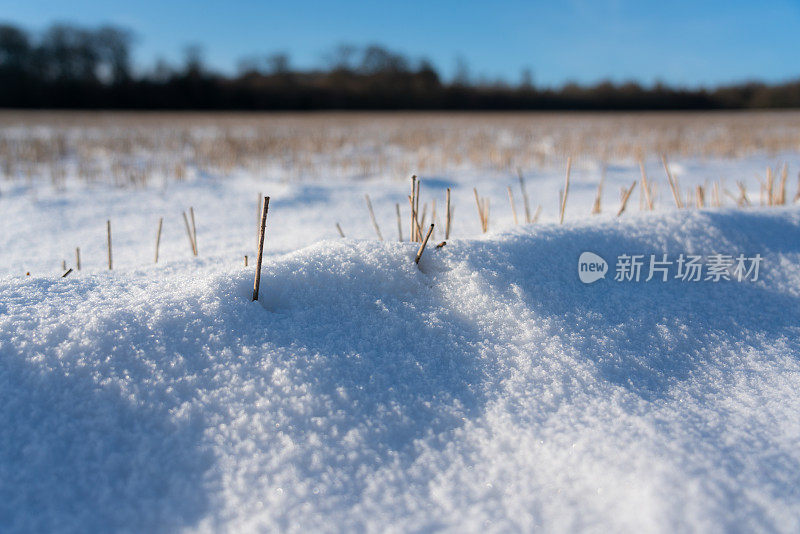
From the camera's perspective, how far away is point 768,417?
983mm

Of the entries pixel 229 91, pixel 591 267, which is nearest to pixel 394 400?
pixel 591 267

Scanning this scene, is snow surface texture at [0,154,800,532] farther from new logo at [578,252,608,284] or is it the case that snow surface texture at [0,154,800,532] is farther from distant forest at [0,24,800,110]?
distant forest at [0,24,800,110]

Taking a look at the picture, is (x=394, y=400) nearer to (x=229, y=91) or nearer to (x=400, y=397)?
(x=400, y=397)

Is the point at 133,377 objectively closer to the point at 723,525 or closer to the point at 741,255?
the point at 723,525

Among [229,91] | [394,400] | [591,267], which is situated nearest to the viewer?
[394,400]

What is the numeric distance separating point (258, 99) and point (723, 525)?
28817 mm

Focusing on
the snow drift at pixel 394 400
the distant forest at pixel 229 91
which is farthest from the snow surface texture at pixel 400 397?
the distant forest at pixel 229 91

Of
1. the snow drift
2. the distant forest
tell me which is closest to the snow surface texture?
the snow drift

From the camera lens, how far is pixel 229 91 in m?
26.8

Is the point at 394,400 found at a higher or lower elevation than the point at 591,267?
lower

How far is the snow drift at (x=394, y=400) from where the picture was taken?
2.62 ft

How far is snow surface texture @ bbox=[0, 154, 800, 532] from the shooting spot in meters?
0.80

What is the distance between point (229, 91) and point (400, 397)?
29375 millimetres

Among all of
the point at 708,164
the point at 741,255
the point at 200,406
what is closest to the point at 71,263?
the point at 200,406
